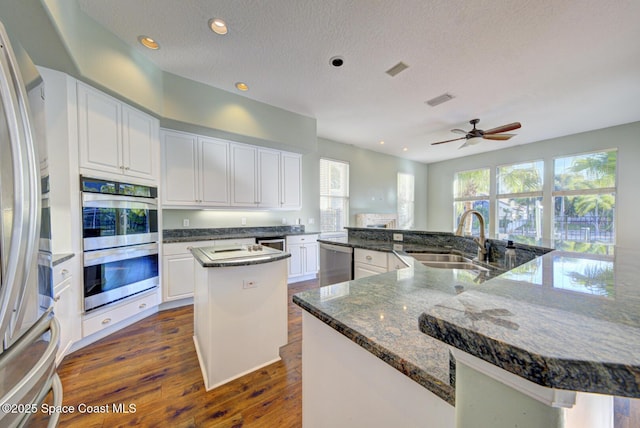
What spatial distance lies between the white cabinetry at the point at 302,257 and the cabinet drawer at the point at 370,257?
1.54 metres

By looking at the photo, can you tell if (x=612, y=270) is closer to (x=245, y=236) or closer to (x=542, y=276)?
(x=542, y=276)

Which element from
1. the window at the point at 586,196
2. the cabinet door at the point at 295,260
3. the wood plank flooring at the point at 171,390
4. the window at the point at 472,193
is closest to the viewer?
the wood plank flooring at the point at 171,390

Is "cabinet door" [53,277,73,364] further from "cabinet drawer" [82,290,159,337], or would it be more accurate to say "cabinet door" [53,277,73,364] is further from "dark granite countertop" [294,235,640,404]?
"dark granite countertop" [294,235,640,404]

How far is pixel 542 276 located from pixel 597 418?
1.16ft

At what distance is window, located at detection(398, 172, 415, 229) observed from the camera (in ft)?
22.4

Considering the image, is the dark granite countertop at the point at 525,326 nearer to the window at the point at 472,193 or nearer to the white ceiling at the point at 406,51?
the white ceiling at the point at 406,51

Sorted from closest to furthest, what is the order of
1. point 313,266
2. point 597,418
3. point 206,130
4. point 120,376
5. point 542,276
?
point 597,418
point 542,276
point 120,376
point 206,130
point 313,266

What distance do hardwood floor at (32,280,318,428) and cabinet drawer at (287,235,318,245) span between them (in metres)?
1.95

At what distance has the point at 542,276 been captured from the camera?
69cm

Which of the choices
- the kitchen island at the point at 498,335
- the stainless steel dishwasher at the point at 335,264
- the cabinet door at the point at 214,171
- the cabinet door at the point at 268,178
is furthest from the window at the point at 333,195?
the kitchen island at the point at 498,335

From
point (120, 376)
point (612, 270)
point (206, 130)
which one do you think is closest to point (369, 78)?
point (206, 130)

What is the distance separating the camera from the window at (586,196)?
4.38m

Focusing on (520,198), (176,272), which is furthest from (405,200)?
(176,272)

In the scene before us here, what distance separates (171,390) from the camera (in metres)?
1.60
